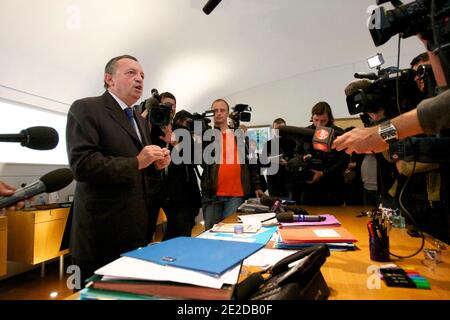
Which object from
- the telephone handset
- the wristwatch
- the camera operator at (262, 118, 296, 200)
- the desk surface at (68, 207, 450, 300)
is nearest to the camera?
the telephone handset

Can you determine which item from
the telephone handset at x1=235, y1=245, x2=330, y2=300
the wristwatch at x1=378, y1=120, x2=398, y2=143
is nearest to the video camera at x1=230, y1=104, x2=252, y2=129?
the wristwatch at x1=378, y1=120, x2=398, y2=143

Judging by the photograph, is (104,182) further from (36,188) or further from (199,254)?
(199,254)

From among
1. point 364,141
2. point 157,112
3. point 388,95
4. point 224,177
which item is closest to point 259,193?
point 224,177

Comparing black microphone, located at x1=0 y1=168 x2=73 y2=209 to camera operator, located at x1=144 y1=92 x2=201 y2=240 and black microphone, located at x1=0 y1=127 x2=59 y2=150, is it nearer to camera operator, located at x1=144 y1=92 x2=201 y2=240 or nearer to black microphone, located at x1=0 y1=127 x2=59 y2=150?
black microphone, located at x1=0 y1=127 x2=59 y2=150

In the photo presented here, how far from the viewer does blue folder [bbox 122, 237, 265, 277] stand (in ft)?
1.90

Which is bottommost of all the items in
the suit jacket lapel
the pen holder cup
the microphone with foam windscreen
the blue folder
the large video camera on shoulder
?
the pen holder cup

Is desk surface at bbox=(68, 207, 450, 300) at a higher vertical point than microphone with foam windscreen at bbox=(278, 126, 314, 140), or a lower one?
lower

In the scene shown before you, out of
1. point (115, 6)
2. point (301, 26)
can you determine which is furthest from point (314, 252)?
point (301, 26)

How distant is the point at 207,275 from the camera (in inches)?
21.7

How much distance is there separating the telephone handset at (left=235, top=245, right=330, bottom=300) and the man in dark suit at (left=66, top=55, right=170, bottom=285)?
75cm

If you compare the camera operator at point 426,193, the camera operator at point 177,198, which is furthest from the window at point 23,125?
the camera operator at point 426,193

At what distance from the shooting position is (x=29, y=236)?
2.39 meters
